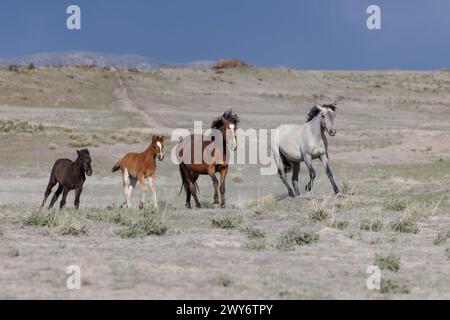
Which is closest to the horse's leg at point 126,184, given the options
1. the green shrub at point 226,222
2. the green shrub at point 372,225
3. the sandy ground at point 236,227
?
the sandy ground at point 236,227

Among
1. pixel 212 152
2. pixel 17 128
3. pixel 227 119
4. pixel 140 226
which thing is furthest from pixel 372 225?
pixel 17 128

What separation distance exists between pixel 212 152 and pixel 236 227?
3.37m

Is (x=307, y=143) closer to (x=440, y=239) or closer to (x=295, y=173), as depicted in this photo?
(x=295, y=173)

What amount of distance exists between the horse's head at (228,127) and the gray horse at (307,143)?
2678 millimetres

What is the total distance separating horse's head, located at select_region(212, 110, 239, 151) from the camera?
655 inches

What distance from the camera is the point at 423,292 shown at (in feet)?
29.8

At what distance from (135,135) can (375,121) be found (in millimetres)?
29961

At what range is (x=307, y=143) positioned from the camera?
19.2 m

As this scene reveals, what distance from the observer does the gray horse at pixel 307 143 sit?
62.1 feet

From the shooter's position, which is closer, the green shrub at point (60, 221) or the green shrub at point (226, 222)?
the green shrub at point (60, 221)

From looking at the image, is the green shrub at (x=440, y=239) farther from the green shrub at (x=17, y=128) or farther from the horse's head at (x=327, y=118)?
the green shrub at (x=17, y=128)

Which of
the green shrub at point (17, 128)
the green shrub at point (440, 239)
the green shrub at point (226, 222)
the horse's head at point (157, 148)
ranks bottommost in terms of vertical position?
the green shrub at point (440, 239)

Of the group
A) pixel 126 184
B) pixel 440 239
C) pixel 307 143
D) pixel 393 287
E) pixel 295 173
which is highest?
pixel 307 143

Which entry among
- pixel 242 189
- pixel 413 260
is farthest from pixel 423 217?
pixel 242 189
